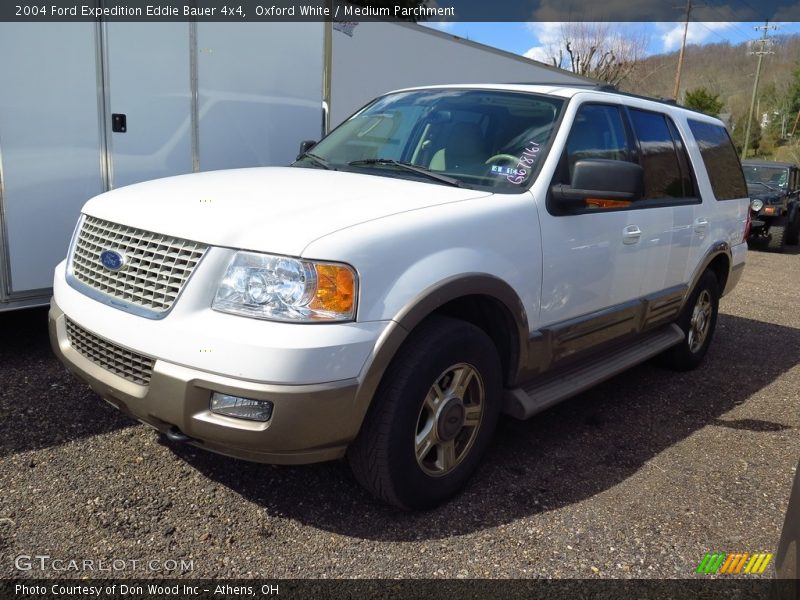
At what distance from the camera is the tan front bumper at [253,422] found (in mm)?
2475

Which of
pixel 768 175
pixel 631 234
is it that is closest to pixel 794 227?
pixel 768 175

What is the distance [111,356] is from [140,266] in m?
0.39

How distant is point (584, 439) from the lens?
159 inches

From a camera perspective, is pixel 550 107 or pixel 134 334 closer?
pixel 134 334

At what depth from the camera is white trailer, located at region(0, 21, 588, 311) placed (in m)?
4.42

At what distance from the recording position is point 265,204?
2834mm

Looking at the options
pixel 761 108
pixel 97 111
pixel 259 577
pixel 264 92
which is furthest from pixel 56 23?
pixel 761 108

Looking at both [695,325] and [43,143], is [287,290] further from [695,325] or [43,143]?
[695,325]

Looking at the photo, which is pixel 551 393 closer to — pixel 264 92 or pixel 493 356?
pixel 493 356

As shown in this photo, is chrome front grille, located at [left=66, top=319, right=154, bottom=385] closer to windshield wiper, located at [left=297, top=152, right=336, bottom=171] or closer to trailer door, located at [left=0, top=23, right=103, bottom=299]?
windshield wiper, located at [left=297, top=152, right=336, bottom=171]

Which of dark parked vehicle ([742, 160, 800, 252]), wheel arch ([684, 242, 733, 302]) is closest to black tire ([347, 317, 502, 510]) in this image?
wheel arch ([684, 242, 733, 302])

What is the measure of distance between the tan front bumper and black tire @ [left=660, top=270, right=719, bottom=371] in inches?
133

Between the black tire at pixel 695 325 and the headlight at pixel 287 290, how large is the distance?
11.2 feet

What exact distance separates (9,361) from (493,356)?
10.5 feet
